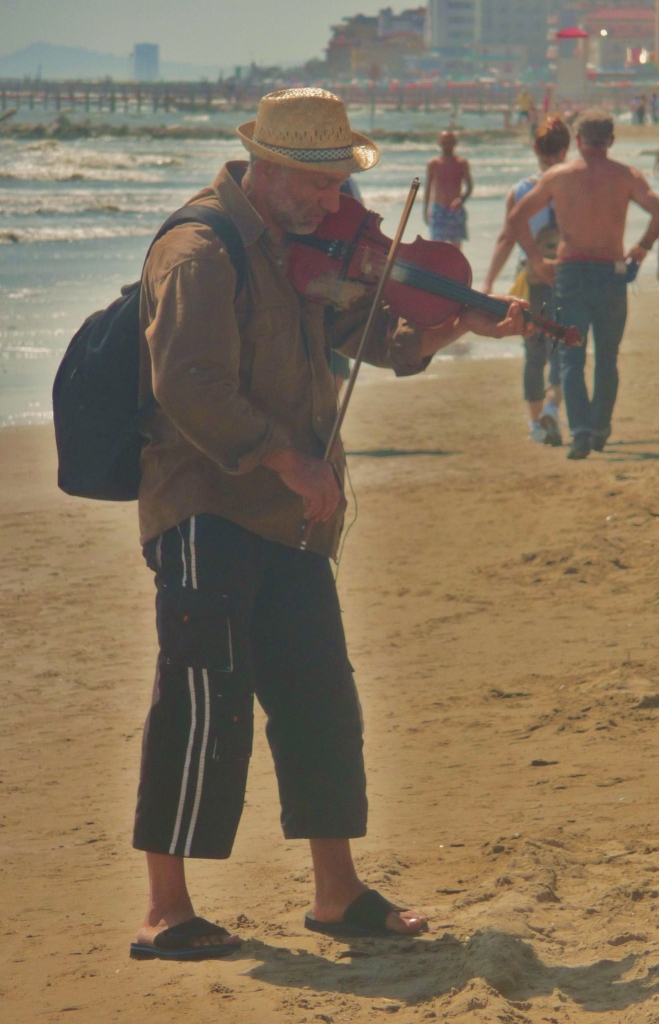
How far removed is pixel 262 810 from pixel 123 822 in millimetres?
385

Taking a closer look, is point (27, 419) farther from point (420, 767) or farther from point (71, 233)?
point (71, 233)

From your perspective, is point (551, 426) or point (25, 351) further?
point (25, 351)

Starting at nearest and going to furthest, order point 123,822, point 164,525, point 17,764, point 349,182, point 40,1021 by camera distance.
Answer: point 40,1021
point 164,525
point 123,822
point 17,764
point 349,182

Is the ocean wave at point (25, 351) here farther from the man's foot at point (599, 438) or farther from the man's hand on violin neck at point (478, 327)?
the man's hand on violin neck at point (478, 327)

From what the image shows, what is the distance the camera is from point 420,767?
158 inches

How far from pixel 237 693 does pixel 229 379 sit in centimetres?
66

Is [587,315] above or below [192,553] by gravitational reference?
above

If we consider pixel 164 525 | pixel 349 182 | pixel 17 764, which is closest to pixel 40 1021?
pixel 164 525

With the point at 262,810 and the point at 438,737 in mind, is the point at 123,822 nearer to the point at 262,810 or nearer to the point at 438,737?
the point at 262,810

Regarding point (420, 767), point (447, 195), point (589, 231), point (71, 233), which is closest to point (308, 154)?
point (420, 767)

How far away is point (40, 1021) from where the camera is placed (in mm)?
2596

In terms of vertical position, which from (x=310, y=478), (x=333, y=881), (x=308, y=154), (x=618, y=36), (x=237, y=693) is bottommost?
(x=333, y=881)

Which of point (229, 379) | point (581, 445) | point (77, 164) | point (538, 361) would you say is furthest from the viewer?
point (77, 164)

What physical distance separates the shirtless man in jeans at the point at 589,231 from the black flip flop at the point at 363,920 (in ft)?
15.2
